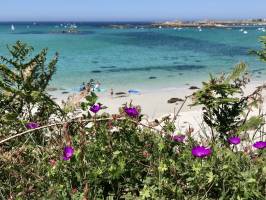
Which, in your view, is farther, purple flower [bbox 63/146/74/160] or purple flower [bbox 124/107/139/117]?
purple flower [bbox 124/107/139/117]

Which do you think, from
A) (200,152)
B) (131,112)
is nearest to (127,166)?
(131,112)

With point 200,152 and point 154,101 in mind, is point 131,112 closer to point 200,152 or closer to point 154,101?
point 200,152

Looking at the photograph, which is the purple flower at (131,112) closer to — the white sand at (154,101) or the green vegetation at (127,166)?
the green vegetation at (127,166)

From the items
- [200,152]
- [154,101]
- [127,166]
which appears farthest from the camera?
[154,101]

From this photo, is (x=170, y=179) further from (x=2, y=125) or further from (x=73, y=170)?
(x=2, y=125)

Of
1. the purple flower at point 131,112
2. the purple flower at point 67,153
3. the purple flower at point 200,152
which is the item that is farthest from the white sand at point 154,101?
the purple flower at point 67,153

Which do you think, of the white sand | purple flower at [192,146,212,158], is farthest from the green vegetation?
the white sand

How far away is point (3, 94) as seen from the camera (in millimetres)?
4379

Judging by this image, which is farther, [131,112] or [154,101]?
[154,101]

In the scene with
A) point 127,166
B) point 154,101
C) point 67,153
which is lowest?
point 154,101

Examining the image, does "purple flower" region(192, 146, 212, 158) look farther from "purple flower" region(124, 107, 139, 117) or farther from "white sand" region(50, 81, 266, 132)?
"white sand" region(50, 81, 266, 132)

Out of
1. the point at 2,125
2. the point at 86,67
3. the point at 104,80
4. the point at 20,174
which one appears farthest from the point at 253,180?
the point at 86,67

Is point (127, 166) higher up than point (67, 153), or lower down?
lower down

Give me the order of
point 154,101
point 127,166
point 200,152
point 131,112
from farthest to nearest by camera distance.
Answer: point 154,101, point 131,112, point 127,166, point 200,152
